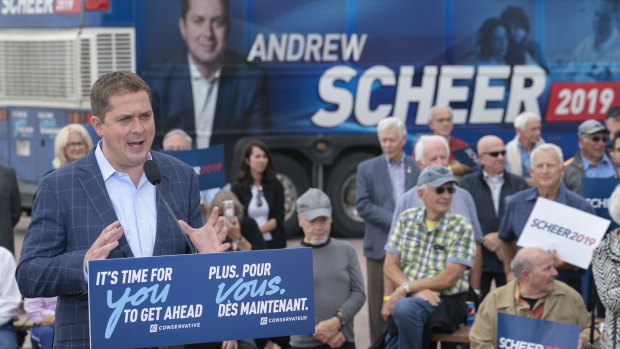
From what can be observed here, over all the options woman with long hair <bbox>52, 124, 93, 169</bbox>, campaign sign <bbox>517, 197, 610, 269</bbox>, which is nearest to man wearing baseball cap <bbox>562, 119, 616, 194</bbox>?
campaign sign <bbox>517, 197, 610, 269</bbox>

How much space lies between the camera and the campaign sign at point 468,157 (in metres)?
10.3

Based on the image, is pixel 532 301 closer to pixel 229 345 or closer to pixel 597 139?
pixel 229 345

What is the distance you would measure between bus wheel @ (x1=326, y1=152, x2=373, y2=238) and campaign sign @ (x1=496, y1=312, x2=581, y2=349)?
7.90 m

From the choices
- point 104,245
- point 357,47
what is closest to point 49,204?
point 104,245

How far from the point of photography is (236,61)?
1412 centimetres

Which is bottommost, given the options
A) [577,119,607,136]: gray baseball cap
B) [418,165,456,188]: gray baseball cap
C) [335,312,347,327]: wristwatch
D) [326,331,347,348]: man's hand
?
[326,331,347,348]: man's hand

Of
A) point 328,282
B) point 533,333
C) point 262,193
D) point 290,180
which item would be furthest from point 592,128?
point 290,180

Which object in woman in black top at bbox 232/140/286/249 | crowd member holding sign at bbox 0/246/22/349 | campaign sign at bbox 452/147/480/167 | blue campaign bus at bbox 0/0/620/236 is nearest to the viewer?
crowd member holding sign at bbox 0/246/22/349

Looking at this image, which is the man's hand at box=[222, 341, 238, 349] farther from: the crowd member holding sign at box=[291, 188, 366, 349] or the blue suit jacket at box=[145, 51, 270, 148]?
the blue suit jacket at box=[145, 51, 270, 148]

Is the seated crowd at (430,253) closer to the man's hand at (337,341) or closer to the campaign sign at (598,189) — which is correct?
the man's hand at (337,341)

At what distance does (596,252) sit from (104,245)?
354 cm

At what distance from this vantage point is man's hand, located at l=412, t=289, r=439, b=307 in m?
7.34

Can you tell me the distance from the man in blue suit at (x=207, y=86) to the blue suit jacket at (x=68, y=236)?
950 centimetres

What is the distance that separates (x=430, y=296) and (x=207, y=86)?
23.9ft
